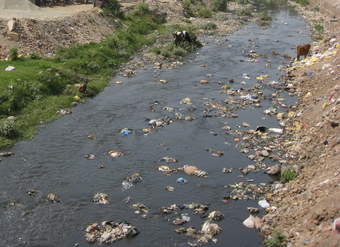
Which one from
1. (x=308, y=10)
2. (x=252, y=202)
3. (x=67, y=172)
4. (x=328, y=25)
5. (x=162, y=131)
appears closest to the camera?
(x=252, y=202)

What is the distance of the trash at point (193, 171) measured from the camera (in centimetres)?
1133

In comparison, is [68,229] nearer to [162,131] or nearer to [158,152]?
[158,152]

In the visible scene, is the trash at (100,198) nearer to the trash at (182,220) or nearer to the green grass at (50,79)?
the trash at (182,220)

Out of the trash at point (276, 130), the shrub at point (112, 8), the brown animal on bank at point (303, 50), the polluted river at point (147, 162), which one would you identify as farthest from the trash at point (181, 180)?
the shrub at point (112, 8)

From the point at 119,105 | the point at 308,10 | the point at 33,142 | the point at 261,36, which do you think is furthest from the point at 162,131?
the point at 308,10

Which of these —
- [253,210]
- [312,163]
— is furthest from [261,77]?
[253,210]

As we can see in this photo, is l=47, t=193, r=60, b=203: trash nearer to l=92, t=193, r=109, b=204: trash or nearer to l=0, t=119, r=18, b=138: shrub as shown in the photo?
l=92, t=193, r=109, b=204: trash

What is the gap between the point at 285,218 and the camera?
9.24 m

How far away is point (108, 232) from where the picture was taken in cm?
899

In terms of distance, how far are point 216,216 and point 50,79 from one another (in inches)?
378

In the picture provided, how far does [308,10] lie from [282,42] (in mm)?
15973

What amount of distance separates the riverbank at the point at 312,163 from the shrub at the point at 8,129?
7.44 m

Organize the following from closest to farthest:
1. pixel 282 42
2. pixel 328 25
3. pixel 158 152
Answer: pixel 158 152 < pixel 282 42 < pixel 328 25

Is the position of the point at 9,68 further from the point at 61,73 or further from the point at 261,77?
Result: the point at 261,77
